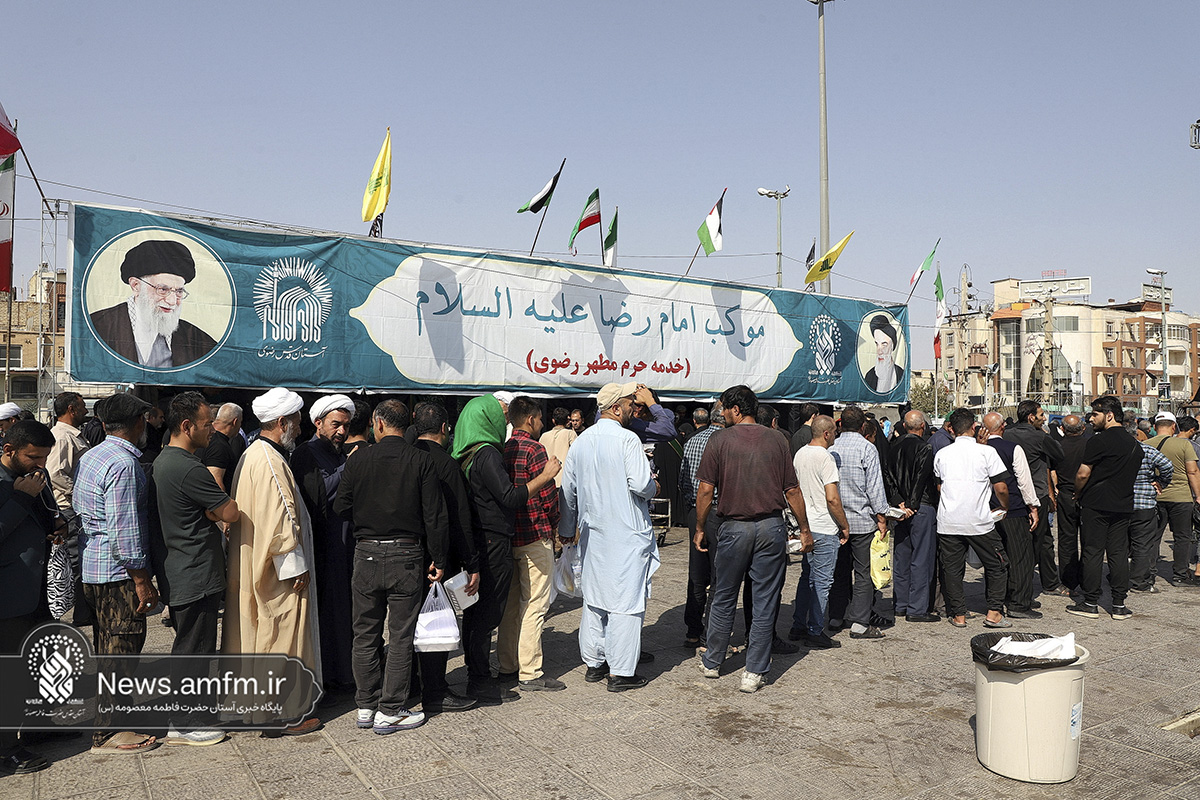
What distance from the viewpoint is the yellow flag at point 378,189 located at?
40.1 feet

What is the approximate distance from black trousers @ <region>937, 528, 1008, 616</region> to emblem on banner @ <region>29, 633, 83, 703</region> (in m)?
6.14

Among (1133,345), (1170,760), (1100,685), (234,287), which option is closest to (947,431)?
(1100,685)

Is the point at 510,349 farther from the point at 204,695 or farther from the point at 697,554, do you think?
the point at 204,695

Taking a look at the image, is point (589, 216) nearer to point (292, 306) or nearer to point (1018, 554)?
point (292, 306)

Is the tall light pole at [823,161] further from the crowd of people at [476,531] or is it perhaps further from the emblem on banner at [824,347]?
the crowd of people at [476,531]

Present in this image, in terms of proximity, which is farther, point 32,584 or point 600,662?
point 600,662

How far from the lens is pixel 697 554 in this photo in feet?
20.8

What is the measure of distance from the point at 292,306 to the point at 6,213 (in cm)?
353

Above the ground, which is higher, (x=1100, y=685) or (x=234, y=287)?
(x=234, y=287)

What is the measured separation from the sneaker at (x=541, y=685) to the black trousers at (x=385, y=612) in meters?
0.94

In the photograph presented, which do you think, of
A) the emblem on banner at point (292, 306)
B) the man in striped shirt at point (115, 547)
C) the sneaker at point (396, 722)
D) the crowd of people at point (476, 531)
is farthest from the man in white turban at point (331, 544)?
the emblem on banner at point (292, 306)

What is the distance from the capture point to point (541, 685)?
5309 millimetres

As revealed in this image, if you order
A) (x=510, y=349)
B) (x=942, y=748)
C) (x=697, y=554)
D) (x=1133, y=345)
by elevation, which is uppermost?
(x=1133, y=345)

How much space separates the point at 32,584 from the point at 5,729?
69cm
